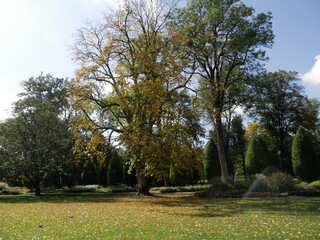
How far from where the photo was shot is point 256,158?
26.3 metres

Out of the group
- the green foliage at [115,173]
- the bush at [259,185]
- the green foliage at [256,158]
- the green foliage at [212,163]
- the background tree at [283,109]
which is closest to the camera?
the bush at [259,185]

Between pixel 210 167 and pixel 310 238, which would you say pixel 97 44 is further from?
pixel 310 238

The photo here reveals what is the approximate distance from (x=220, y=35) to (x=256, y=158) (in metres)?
12.5

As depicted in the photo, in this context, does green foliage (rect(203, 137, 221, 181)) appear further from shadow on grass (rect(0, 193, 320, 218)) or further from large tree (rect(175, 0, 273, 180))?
shadow on grass (rect(0, 193, 320, 218))

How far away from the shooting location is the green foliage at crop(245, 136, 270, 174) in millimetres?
26172

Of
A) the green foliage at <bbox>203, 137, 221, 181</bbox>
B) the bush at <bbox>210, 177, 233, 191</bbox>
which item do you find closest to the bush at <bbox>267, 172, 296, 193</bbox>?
the bush at <bbox>210, 177, 233, 191</bbox>

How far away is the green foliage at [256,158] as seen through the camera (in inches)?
1030

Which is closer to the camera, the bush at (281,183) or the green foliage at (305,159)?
the bush at (281,183)

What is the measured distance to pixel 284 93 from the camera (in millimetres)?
36125

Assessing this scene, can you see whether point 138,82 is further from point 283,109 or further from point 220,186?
point 283,109

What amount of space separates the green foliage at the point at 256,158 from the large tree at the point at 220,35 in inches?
171

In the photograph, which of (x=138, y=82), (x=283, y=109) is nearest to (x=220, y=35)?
(x=138, y=82)

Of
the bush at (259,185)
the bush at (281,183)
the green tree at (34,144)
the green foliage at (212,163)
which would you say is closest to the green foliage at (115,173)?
the green tree at (34,144)

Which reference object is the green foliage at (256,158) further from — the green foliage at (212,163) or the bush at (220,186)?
the bush at (220,186)
